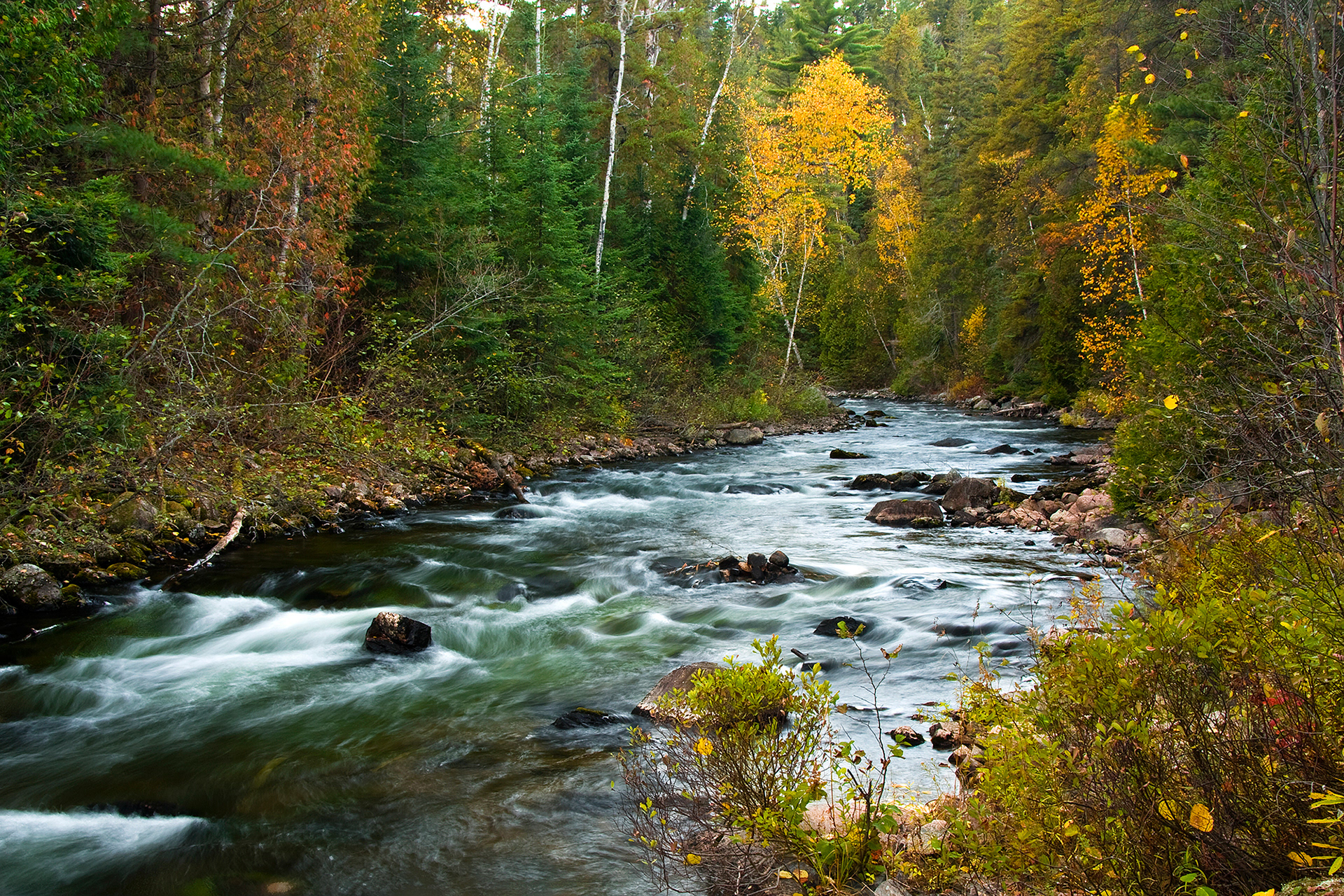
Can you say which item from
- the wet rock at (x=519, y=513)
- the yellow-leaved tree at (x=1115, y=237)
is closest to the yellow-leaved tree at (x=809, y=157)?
the yellow-leaved tree at (x=1115, y=237)

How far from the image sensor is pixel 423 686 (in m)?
7.52

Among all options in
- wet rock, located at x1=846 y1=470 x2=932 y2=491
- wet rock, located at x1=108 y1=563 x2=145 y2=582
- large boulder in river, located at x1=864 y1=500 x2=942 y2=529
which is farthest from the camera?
wet rock, located at x1=846 y1=470 x2=932 y2=491

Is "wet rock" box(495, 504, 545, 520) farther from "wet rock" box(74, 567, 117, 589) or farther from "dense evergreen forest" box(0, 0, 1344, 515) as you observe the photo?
"wet rock" box(74, 567, 117, 589)

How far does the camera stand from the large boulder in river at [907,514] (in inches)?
527

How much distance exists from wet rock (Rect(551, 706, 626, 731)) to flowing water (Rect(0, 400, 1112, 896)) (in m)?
0.12

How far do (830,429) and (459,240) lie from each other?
15557mm

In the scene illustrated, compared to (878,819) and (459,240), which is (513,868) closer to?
(878,819)

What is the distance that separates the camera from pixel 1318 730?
2.78 metres

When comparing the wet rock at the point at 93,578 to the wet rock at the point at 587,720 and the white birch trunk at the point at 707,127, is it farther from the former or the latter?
the white birch trunk at the point at 707,127

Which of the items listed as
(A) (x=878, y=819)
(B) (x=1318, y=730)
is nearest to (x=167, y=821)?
(A) (x=878, y=819)

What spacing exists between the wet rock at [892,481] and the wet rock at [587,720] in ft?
37.0

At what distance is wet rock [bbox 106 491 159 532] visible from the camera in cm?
985

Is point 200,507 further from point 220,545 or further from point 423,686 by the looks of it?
point 423,686

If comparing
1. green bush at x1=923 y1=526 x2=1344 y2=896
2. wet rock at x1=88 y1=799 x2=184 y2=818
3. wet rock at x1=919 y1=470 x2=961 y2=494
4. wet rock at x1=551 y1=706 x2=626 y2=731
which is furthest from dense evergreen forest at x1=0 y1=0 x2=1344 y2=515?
wet rock at x1=919 y1=470 x2=961 y2=494
